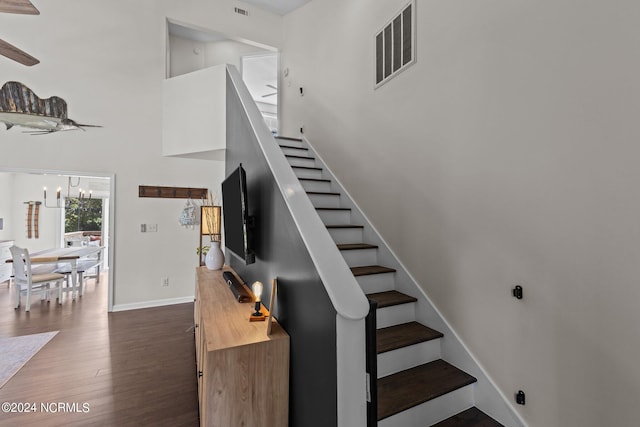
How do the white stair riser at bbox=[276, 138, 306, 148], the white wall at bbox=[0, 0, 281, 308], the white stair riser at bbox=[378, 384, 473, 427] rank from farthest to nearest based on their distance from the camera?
the white stair riser at bbox=[276, 138, 306, 148]
the white wall at bbox=[0, 0, 281, 308]
the white stair riser at bbox=[378, 384, 473, 427]

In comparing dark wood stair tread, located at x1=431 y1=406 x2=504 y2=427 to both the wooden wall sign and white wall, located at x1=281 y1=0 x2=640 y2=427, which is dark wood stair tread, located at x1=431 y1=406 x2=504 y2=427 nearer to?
white wall, located at x1=281 y1=0 x2=640 y2=427

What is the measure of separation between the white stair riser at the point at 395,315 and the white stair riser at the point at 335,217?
1.19 meters

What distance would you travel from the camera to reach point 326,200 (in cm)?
351

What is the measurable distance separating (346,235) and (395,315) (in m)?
0.98

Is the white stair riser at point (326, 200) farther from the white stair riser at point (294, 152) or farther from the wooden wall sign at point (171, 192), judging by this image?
the wooden wall sign at point (171, 192)

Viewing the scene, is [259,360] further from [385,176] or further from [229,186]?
[385,176]

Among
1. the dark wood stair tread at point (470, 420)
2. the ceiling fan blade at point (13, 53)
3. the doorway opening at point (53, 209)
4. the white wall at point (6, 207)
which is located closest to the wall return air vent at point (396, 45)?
the dark wood stair tread at point (470, 420)

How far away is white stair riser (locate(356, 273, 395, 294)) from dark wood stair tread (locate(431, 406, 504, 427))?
99 centimetres

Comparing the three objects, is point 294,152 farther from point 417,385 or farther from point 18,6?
point 417,385

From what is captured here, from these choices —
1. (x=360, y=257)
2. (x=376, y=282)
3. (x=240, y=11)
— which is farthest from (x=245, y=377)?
(x=240, y=11)

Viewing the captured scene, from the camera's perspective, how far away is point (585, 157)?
1.40 meters

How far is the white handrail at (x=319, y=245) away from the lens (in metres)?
1.03

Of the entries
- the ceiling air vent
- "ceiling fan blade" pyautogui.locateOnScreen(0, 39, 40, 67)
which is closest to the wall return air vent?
"ceiling fan blade" pyautogui.locateOnScreen(0, 39, 40, 67)

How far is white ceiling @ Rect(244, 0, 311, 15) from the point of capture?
16.4 feet
